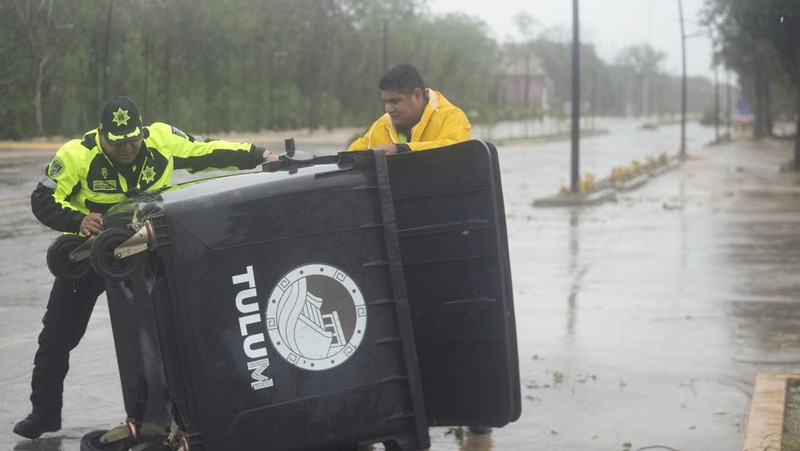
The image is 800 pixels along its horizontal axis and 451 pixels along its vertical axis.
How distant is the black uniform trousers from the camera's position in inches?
224

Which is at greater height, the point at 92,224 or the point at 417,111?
the point at 417,111

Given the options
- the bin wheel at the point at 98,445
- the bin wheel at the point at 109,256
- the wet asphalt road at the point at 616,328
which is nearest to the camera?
the bin wheel at the point at 109,256

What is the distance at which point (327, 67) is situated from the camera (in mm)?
59344

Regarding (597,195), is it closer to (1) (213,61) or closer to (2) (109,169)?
(1) (213,61)

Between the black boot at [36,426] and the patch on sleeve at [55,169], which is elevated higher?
the patch on sleeve at [55,169]

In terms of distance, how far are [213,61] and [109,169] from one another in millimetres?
32960

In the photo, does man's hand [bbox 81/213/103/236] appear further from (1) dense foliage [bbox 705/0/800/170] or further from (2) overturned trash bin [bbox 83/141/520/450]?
(1) dense foliage [bbox 705/0/800/170]

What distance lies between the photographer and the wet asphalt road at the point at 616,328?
6441mm

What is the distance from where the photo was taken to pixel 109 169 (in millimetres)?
5465

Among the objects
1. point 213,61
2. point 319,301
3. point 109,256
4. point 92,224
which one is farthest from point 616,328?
point 213,61

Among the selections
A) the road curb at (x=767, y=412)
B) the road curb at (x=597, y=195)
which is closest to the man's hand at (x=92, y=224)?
the road curb at (x=767, y=412)

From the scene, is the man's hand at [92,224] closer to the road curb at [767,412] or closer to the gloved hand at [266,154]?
the gloved hand at [266,154]

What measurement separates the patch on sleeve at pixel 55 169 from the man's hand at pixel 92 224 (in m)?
0.41

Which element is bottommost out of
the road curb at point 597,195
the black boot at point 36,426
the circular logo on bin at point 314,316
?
the road curb at point 597,195
